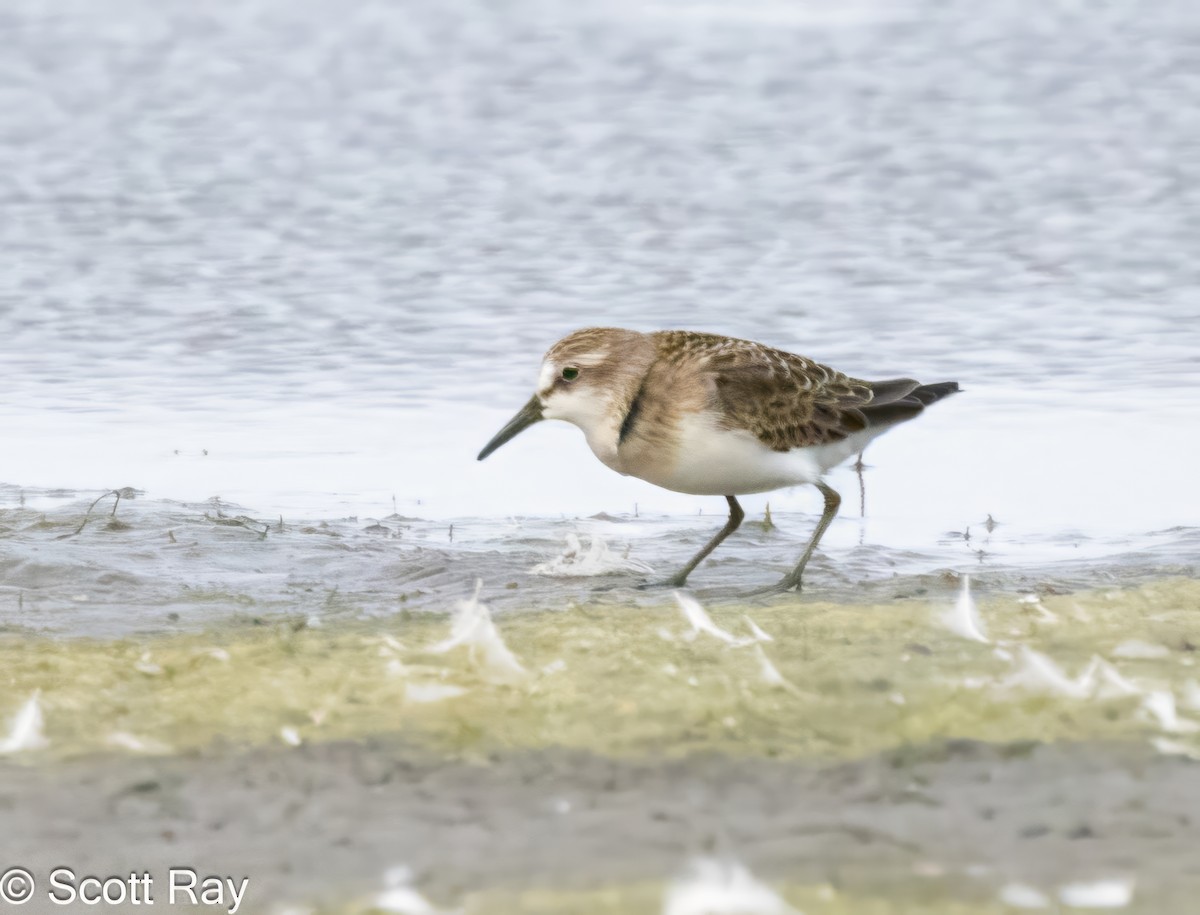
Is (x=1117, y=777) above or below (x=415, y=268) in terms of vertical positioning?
below

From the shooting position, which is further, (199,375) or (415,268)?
(415,268)

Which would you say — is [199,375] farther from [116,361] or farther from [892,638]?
[892,638]

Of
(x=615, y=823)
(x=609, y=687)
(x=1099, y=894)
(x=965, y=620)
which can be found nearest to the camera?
(x=1099, y=894)

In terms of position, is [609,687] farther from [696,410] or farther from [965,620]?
[696,410]

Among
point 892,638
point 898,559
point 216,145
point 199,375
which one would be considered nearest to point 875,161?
point 216,145

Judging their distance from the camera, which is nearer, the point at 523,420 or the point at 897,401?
the point at 523,420

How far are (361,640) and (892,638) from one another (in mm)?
1560

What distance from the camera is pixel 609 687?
4.62 metres

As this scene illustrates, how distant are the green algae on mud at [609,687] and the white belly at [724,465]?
3.82ft

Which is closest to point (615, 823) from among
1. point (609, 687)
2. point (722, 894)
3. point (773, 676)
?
point (722, 894)

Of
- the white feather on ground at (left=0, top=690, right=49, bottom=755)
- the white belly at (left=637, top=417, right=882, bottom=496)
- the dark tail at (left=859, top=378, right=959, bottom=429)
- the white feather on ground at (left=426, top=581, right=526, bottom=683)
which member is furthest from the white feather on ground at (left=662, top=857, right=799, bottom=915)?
the dark tail at (left=859, top=378, right=959, bottom=429)

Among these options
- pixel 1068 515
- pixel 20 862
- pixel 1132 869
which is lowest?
pixel 20 862

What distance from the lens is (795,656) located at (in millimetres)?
4820

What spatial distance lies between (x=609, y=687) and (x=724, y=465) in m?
1.96
